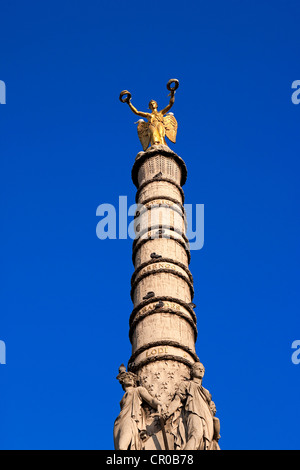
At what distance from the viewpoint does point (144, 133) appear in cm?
1709

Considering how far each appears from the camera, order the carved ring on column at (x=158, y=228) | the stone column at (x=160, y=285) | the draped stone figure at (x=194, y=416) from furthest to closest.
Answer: the carved ring on column at (x=158, y=228)
the stone column at (x=160, y=285)
the draped stone figure at (x=194, y=416)

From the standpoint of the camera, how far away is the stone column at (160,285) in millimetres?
11523

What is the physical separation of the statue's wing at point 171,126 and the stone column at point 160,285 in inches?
48.9

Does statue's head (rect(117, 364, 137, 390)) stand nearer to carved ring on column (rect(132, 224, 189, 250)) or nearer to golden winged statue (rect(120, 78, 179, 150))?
carved ring on column (rect(132, 224, 189, 250))

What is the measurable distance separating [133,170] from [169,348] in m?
5.16

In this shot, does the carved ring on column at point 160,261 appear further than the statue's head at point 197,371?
Yes

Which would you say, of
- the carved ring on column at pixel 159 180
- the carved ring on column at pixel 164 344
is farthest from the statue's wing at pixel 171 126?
the carved ring on column at pixel 164 344

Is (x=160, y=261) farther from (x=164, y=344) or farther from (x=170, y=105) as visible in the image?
(x=170, y=105)

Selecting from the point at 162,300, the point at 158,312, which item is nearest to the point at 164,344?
the point at 158,312

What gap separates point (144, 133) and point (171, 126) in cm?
69

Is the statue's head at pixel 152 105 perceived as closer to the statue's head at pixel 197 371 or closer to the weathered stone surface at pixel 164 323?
the weathered stone surface at pixel 164 323

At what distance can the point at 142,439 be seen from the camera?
10523mm
